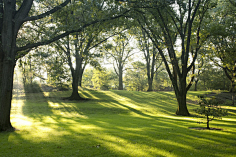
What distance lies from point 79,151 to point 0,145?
308cm

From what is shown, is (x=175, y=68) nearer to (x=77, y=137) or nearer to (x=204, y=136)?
(x=204, y=136)

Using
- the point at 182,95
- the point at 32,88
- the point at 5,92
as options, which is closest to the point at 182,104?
the point at 182,95

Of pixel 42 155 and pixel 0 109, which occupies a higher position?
pixel 0 109

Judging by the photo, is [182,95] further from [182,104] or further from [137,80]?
[137,80]

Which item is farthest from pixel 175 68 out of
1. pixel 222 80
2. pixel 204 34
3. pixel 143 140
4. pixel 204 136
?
pixel 222 80

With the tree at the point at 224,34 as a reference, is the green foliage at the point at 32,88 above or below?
below

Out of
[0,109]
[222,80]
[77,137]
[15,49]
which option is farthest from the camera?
[222,80]

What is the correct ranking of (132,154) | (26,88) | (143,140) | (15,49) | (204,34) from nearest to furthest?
(132,154), (143,140), (15,49), (204,34), (26,88)

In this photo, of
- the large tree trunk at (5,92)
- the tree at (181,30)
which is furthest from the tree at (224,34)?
the large tree trunk at (5,92)

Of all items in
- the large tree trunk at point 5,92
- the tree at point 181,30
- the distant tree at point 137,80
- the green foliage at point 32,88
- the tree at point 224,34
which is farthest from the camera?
the distant tree at point 137,80

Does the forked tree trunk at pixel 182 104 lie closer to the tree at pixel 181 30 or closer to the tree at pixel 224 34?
the tree at pixel 181 30

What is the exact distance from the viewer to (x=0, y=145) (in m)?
6.53

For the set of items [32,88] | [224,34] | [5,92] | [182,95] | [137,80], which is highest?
[224,34]

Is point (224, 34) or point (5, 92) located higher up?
point (224, 34)
